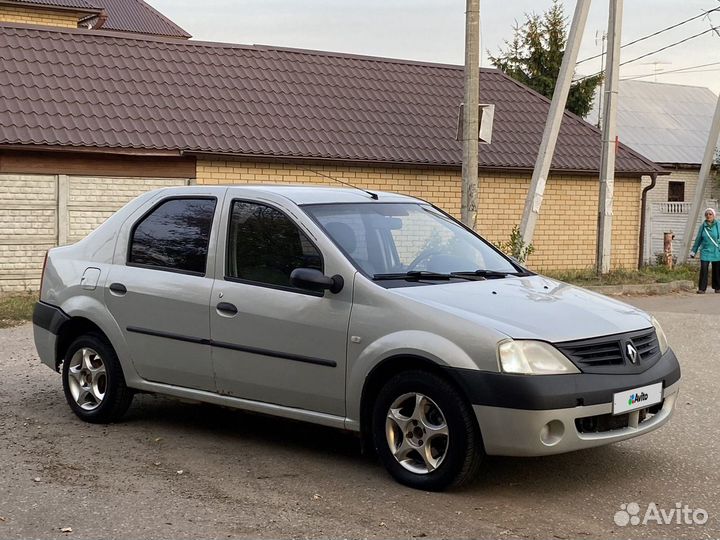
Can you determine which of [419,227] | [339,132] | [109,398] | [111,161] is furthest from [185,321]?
[339,132]

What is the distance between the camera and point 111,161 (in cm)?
1814

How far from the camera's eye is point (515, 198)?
72.7 feet

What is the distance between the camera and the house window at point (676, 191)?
117ft

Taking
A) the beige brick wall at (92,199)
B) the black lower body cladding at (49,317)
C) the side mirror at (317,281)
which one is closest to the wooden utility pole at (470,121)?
the beige brick wall at (92,199)

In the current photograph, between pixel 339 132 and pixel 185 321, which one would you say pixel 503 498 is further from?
pixel 339 132

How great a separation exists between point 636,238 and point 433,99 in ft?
16.9

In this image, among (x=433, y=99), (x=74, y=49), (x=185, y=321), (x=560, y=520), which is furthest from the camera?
(x=433, y=99)

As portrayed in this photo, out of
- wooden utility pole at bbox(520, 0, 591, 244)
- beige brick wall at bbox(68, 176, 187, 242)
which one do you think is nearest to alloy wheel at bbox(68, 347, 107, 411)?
beige brick wall at bbox(68, 176, 187, 242)

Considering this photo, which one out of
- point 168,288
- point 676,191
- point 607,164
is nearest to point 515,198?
point 607,164

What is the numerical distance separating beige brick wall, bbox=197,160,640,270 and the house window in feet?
41.9

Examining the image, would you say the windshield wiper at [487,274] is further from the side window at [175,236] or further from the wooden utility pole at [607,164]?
the wooden utility pole at [607,164]

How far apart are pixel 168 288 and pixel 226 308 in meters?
0.56

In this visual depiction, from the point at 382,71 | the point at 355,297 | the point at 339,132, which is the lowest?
the point at 355,297

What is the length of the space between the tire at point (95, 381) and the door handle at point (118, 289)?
0.36 m
